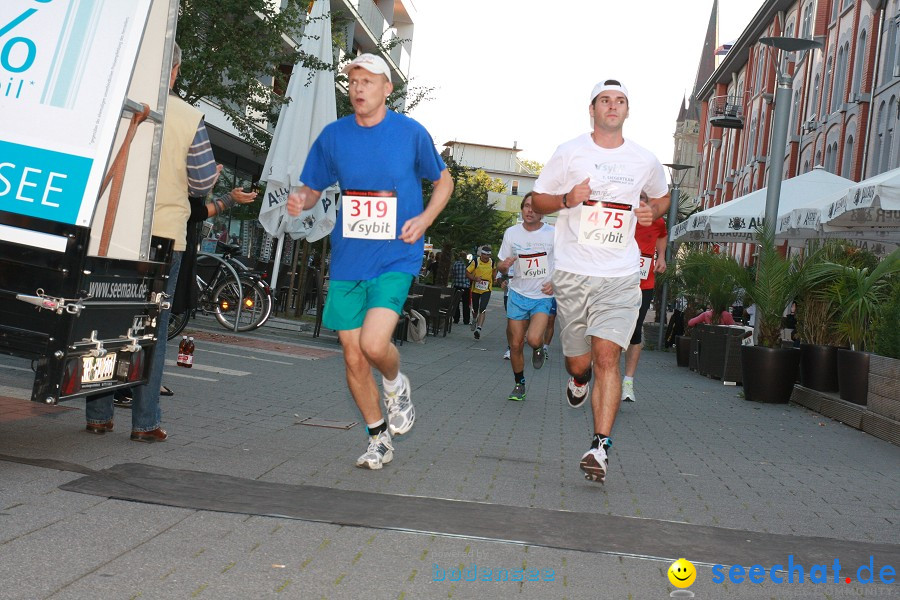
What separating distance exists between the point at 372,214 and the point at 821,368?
8.01m

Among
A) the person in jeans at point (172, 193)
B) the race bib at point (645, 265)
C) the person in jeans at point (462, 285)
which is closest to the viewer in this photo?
the person in jeans at point (172, 193)

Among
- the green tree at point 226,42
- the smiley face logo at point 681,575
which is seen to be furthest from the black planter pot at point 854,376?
the green tree at point 226,42

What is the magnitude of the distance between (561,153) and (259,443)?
2.52 meters

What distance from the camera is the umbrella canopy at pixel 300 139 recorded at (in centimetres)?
1650

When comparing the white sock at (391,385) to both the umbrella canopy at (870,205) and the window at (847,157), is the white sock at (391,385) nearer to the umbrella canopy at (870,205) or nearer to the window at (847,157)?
the umbrella canopy at (870,205)

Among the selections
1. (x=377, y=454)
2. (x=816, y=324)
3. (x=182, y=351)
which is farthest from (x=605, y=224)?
(x=816, y=324)

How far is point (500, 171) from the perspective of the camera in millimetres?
164250

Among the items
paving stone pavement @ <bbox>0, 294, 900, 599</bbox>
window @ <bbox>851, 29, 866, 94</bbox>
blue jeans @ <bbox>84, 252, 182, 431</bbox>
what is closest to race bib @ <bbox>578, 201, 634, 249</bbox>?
paving stone pavement @ <bbox>0, 294, 900, 599</bbox>

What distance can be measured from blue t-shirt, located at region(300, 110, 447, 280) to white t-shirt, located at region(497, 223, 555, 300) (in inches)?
195

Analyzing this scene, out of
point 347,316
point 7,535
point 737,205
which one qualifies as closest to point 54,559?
point 7,535

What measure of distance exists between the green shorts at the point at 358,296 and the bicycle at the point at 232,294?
9.30m

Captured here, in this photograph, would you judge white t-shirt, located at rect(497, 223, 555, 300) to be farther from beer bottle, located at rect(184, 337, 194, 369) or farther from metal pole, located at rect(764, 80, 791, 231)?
metal pole, located at rect(764, 80, 791, 231)

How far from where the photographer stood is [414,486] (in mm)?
5773

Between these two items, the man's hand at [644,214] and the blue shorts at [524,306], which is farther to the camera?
the blue shorts at [524,306]
